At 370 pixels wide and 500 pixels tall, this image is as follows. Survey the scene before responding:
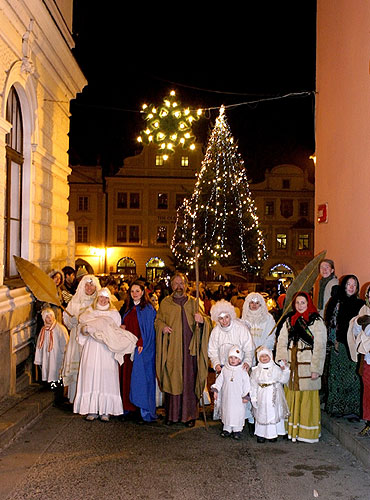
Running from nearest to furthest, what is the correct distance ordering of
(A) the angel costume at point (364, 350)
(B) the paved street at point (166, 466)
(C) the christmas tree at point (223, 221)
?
(B) the paved street at point (166, 466) → (A) the angel costume at point (364, 350) → (C) the christmas tree at point (223, 221)

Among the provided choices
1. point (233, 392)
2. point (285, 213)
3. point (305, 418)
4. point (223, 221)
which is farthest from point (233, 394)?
point (285, 213)

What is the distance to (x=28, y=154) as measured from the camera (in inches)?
389

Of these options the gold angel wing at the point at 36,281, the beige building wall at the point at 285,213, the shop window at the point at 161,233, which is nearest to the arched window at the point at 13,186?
the gold angel wing at the point at 36,281

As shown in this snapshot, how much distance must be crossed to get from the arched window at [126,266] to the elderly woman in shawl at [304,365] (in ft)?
124

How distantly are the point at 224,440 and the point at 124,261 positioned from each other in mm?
38546

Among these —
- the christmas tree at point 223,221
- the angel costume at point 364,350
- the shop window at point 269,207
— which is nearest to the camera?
the angel costume at point 364,350

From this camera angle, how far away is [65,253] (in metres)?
12.9

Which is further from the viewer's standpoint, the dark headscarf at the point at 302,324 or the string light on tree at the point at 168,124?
the string light on tree at the point at 168,124

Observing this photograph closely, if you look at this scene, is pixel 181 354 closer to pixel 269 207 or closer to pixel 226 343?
pixel 226 343

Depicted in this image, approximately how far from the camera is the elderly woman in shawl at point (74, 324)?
887cm

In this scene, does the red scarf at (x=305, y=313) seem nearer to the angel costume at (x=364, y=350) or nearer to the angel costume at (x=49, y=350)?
the angel costume at (x=364, y=350)

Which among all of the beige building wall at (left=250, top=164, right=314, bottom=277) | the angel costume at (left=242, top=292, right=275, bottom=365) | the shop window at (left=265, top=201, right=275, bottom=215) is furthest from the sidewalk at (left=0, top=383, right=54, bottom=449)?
the shop window at (left=265, top=201, right=275, bottom=215)

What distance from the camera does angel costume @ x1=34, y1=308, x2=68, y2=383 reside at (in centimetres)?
898

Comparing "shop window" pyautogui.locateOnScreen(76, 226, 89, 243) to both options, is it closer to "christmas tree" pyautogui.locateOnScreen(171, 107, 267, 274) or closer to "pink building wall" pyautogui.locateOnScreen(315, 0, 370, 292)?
"christmas tree" pyautogui.locateOnScreen(171, 107, 267, 274)
